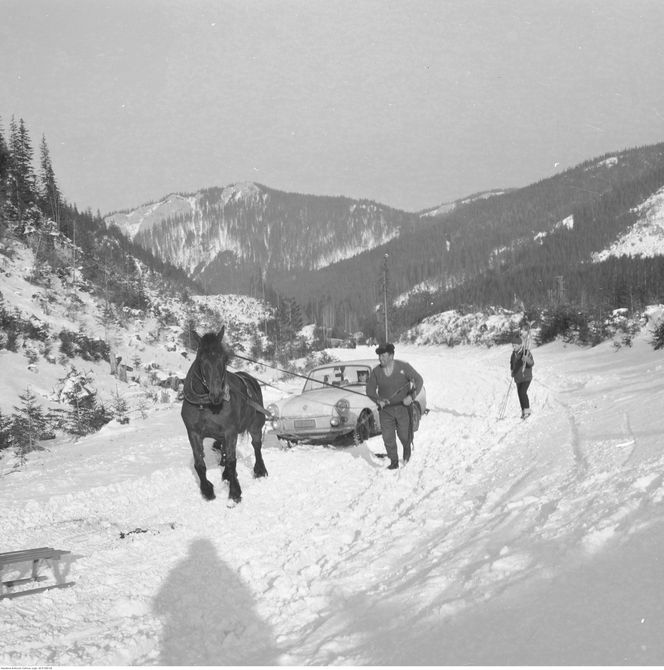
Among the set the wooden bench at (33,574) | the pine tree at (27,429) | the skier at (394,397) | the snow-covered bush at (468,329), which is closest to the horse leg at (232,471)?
the skier at (394,397)

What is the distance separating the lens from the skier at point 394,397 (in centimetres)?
820

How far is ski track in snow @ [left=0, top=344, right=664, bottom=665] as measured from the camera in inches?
134

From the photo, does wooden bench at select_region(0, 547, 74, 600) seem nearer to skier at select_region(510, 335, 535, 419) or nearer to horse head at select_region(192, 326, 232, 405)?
horse head at select_region(192, 326, 232, 405)

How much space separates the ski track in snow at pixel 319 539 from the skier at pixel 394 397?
49cm

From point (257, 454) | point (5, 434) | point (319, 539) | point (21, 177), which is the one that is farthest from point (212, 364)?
point (21, 177)

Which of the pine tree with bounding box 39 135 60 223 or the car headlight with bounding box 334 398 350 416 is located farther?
the pine tree with bounding box 39 135 60 223

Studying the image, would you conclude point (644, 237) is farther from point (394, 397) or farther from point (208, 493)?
point (208, 493)

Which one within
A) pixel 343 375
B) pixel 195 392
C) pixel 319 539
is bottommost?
pixel 319 539

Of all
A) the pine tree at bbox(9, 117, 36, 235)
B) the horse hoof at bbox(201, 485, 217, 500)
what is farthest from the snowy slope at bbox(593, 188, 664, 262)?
the horse hoof at bbox(201, 485, 217, 500)

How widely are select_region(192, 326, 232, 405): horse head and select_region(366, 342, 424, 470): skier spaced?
2492 mm

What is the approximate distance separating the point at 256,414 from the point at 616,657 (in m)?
7.14

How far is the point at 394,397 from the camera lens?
8250 millimetres

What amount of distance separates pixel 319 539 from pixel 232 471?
222 centimetres

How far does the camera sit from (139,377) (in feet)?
84.6
